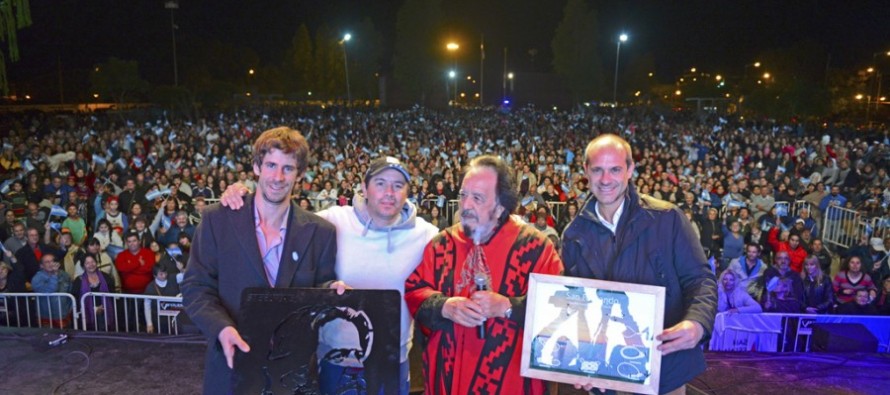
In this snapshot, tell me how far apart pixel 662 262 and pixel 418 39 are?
61.6 metres

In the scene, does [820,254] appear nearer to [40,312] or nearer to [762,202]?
[762,202]

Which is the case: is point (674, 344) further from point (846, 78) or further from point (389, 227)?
point (846, 78)

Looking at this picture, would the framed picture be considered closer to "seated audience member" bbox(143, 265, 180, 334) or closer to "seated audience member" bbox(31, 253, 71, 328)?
"seated audience member" bbox(143, 265, 180, 334)

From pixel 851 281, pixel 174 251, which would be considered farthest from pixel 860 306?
pixel 174 251

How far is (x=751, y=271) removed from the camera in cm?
749

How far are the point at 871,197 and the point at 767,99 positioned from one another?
3505 centimetres

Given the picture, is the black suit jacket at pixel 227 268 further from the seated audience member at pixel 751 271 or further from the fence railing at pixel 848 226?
the fence railing at pixel 848 226

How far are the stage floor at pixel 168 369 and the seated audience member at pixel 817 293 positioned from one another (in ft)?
5.16

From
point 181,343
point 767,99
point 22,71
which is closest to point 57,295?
point 181,343

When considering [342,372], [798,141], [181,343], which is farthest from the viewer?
[798,141]

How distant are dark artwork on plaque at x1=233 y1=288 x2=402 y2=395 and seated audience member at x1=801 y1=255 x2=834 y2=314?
6.42m

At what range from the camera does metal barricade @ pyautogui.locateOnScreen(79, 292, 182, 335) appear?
651 cm

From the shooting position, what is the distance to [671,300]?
2887 mm

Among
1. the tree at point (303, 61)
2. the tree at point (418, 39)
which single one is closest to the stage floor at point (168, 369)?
the tree at point (418, 39)
